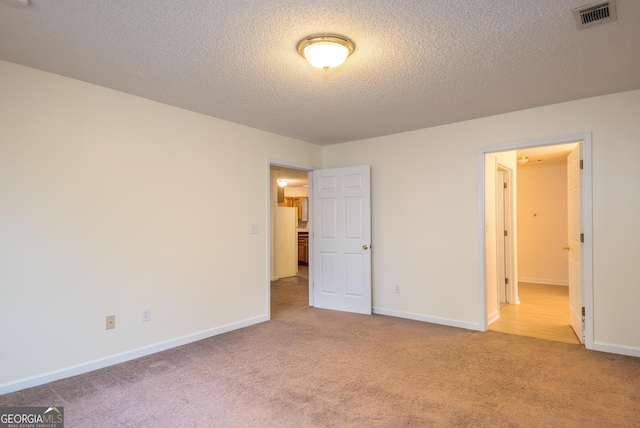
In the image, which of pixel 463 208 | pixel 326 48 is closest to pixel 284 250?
pixel 463 208

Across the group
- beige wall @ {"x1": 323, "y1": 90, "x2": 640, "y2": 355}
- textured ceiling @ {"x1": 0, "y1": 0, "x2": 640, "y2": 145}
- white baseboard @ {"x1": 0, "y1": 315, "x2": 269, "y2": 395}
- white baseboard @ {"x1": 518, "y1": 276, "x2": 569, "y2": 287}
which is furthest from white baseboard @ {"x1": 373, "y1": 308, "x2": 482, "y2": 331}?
white baseboard @ {"x1": 518, "y1": 276, "x2": 569, "y2": 287}

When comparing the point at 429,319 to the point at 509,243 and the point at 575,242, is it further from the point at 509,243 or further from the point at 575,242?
the point at 509,243

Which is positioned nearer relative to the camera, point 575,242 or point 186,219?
point 186,219

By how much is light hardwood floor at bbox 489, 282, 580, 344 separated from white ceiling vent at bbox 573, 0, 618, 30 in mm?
3106

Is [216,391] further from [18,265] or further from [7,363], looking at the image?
[18,265]

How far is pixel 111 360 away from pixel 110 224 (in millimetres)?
1210

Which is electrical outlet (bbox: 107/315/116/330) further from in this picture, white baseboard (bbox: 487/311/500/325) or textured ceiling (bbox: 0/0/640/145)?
white baseboard (bbox: 487/311/500/325)

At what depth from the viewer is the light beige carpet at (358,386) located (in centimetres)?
228

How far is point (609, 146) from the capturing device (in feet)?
11.2

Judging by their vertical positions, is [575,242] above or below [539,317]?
above

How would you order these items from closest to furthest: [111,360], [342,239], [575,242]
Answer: [111,360] < [575,242] < [342,239]

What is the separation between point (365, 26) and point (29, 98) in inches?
104

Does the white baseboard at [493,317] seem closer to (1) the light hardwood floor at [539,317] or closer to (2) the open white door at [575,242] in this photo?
(1) the light hardwood floor at [539,317]

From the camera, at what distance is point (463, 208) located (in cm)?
426
